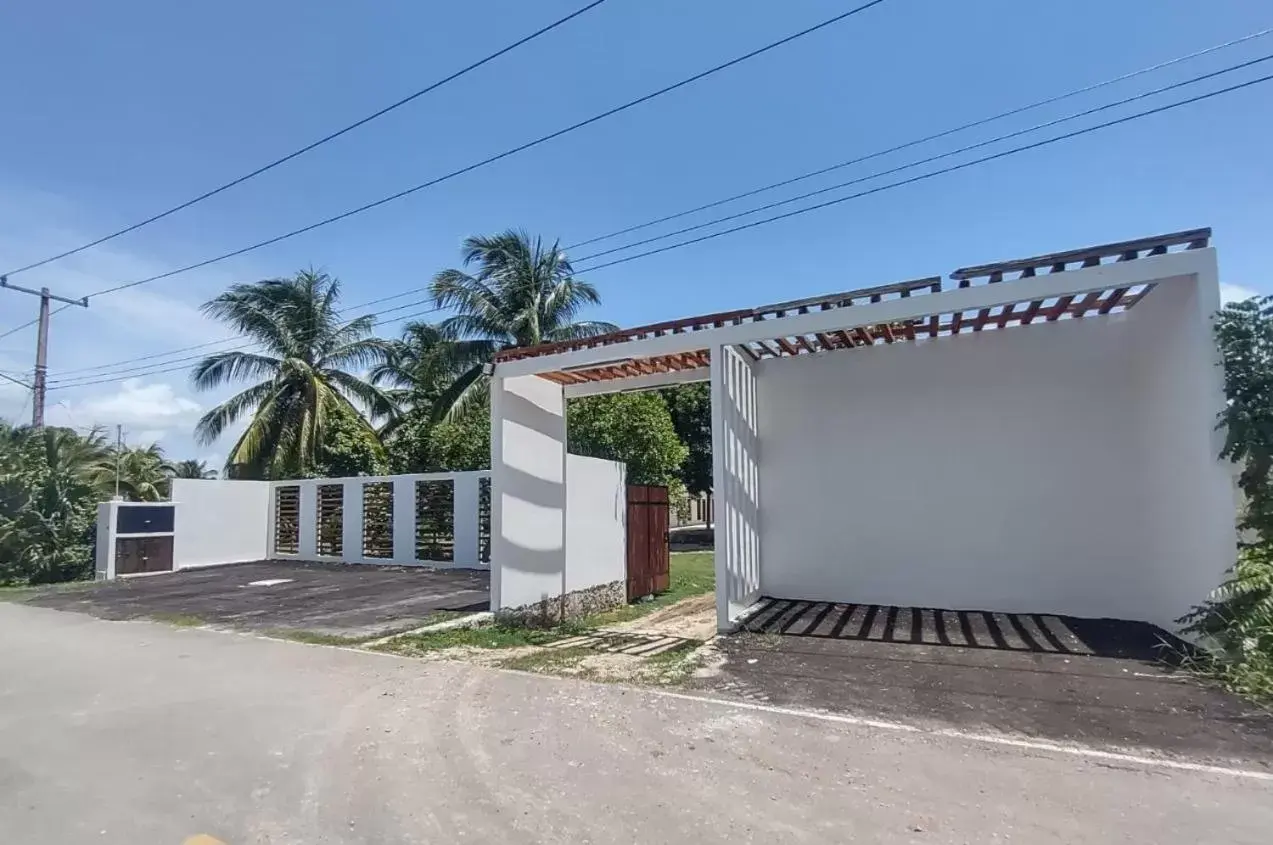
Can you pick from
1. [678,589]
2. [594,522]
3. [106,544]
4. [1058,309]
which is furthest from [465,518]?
[1058,309]

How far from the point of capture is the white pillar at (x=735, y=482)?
7.98 m

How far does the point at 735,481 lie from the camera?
859 cm

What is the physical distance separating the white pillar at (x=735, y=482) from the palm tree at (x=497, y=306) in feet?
41.9

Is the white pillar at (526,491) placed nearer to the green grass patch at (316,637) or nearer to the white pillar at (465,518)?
the green grass patch at (316,637)

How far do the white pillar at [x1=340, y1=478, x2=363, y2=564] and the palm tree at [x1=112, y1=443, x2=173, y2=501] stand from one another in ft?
22.6

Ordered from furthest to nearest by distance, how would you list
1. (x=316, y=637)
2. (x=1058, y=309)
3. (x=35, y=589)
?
(x=35, y=589)
(x=316, y=637)
(x=1058, y=309)

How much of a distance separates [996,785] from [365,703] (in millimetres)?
4554

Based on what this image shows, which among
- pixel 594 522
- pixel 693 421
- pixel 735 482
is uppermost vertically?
pixel 693 421

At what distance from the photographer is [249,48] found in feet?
27.8

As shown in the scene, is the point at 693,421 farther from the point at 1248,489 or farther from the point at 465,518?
the point at 1248,489

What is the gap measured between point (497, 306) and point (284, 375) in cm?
771

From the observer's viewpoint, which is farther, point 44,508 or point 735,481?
point 44,508

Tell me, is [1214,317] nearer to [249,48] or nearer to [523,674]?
[523,674]

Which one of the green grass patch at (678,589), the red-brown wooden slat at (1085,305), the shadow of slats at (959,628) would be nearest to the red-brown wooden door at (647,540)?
the green grass patch at (678,589)
